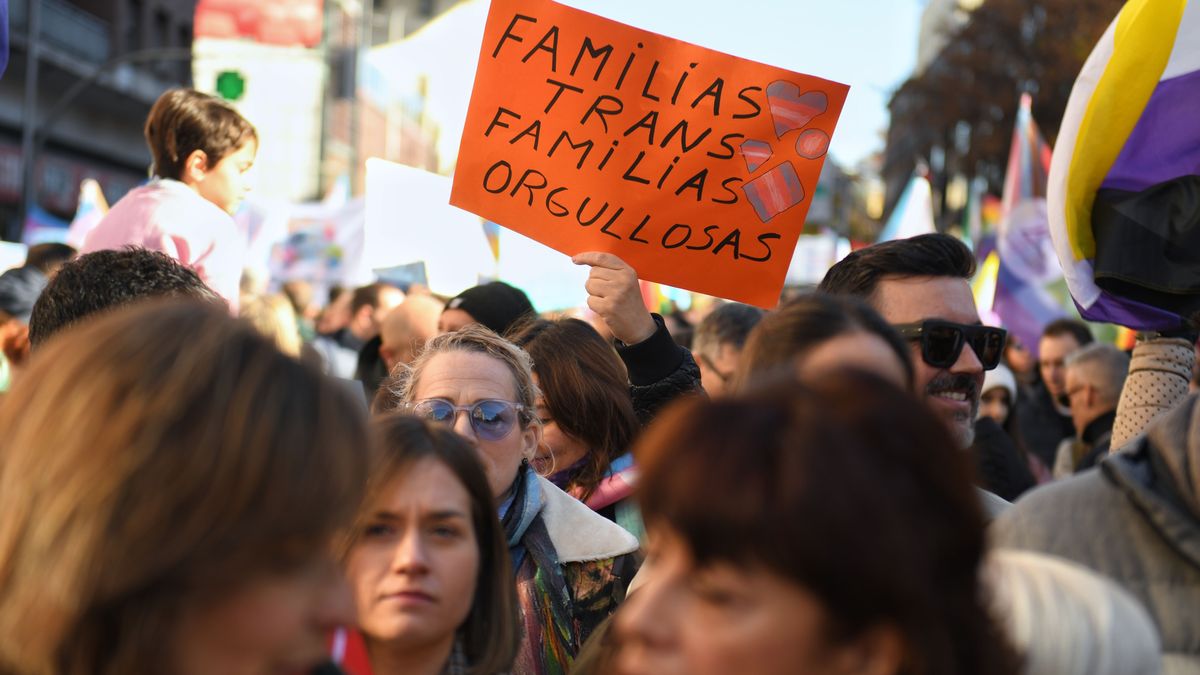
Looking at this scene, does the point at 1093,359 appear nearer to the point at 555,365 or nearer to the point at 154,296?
the point at 555,365

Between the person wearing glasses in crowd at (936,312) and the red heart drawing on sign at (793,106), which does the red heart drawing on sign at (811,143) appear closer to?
the red heart drawing on sign at (793,106)

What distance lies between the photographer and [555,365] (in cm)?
454

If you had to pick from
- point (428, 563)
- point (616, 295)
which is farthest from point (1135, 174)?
point (428, 563)

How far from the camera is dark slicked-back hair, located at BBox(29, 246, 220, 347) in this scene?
3.15 m

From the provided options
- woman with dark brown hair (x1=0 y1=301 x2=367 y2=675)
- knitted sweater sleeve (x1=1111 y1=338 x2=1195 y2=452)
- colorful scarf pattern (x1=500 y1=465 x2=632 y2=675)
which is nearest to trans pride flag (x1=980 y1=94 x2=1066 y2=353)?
knitted sweater sleeve (x1=1111 y1=338 x2=1195 y2=452)

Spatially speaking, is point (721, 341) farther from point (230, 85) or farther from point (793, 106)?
point (230, 85)

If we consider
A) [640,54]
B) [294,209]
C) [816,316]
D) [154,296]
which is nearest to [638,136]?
[640,54]

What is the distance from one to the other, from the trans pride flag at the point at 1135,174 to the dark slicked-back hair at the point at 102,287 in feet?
7.53

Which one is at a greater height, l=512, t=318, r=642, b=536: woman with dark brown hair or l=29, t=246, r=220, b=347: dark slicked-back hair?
l=29, t=246, r=220, b=347: dark slicked-back hair

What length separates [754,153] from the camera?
14.4ft

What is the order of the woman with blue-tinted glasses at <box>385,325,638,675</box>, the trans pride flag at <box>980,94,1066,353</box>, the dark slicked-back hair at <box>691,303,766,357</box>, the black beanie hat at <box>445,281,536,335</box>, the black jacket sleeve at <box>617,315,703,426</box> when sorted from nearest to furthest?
the woman with blue-tinted glasses at <box>385,325,638,675</box>
the black jacket sleeve at <box>617,315,703,426</box>
the black beanie hat at <box>445,281,536,335</box>
the dark slicked-back hair at <box>691,303,766,357</box>
the trans pride flag at <box>980,94,1066,353</box>

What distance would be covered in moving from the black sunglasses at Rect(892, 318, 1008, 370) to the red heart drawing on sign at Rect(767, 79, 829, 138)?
3.48 feet

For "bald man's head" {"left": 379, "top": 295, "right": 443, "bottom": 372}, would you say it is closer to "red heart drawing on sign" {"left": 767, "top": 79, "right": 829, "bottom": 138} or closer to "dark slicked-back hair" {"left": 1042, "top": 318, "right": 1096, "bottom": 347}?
"red heart drawing on sign" {"left": 767, "top": 79, "right": 829, "bottom": 138}

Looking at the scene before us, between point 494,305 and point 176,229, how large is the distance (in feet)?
4.00
